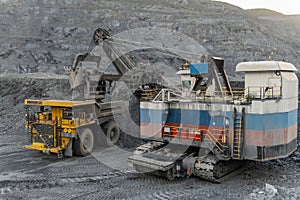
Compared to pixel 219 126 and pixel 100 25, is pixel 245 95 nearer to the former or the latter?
pixel 219 126

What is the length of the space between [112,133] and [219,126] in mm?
6380

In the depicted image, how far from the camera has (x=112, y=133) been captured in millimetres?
14445

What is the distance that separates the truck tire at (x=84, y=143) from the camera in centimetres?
1198

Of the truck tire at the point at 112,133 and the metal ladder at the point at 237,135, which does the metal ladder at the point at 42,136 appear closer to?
the truck tire at the point at 112,133

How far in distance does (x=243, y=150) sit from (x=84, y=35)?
34.2 meters

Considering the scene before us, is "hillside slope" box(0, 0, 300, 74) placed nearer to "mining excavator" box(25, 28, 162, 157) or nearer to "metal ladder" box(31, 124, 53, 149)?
"mining excavator" box(25, 28, 162, 157)

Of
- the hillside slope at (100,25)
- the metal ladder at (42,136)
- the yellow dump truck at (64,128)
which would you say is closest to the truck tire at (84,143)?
the yellow dump truck at (64,128)

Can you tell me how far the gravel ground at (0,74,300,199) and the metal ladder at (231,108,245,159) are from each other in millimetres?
993

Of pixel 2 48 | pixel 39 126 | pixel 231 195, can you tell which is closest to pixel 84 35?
pixel 2 48

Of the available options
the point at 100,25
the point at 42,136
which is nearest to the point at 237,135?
the point at 42,136

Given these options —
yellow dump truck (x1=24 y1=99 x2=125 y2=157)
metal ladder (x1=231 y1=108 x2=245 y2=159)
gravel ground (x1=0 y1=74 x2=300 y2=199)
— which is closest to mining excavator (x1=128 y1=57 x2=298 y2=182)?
metal ladder (x1=231 y1=108 x2=245 y2=159)

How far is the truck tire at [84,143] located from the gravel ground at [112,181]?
310mm

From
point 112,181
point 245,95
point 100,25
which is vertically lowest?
point 112,181

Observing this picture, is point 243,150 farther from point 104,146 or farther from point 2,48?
point 2,48
